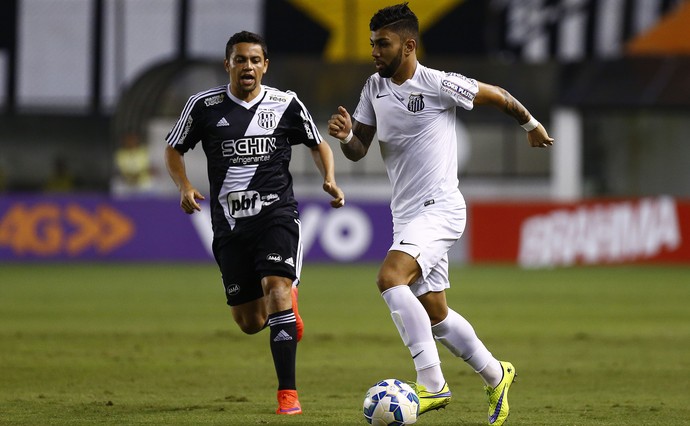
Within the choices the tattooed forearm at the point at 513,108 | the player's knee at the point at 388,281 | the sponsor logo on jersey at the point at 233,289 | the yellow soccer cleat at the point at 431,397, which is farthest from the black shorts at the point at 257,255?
the tattooed forearm at the point at 513,108

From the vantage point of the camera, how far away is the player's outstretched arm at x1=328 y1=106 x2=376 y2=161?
285 inches

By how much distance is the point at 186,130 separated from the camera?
26.2 feet

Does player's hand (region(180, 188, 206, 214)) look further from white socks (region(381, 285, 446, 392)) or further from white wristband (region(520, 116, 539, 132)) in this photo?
white wristband (region(520, 116, 539, 132))

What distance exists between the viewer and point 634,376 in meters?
9.48

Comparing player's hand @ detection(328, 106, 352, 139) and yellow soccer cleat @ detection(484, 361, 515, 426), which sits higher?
player's hand @ detection(328, 106, 352, 139)

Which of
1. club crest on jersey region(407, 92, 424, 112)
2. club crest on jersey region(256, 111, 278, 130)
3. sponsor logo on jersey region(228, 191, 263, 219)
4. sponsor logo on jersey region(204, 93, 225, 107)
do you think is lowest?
sponsor logo on jersey region(228, 191, 263, 219)

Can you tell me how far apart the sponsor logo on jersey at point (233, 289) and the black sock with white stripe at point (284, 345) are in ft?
2.03

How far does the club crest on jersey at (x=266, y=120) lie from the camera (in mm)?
7961

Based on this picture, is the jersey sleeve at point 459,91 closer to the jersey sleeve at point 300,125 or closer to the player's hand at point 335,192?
the player's hand at point 335,192

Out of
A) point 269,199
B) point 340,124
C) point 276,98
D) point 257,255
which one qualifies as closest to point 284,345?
point 257,255

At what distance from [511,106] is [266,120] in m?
1.58

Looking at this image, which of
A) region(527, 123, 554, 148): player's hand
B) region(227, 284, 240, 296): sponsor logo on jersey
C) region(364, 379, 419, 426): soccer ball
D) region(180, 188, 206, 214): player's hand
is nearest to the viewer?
region(364, 379, 419, 426): soccer ball

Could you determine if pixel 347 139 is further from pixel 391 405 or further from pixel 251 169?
pixel 391 405

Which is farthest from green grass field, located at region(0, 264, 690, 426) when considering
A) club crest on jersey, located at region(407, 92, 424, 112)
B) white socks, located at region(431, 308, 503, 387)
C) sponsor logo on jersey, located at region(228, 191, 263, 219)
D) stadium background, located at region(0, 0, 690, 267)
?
stadium background, located at region(0, 0, 690, 267)
